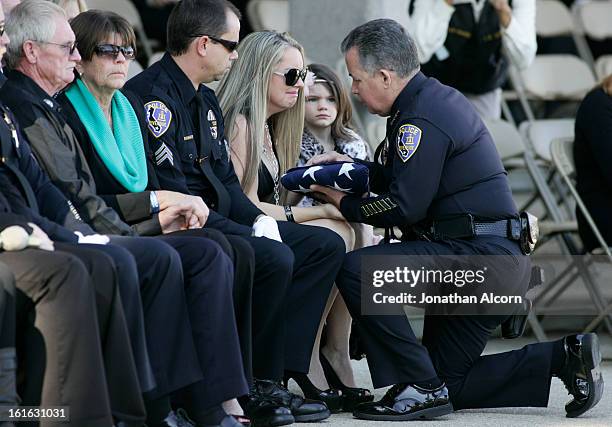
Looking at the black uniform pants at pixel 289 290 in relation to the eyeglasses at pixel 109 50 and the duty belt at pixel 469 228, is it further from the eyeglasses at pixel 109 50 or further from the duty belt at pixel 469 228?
the eyeglasses at pixel 109 50

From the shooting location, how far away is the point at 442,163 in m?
5.27

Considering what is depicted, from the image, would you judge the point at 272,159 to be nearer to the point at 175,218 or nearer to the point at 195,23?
the point at 195,23

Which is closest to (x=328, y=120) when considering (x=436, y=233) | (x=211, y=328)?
(x=436, y=233)

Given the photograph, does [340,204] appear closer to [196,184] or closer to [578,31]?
[196,184]

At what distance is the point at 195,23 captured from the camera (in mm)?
5367

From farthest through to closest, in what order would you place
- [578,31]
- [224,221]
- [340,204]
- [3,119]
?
[578,31] → [340,204] → [224,221] → [3,119]

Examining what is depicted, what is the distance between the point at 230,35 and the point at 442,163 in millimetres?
945

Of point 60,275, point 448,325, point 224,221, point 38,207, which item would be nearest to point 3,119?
point 38,207

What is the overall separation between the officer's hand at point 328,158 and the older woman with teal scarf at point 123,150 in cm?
84

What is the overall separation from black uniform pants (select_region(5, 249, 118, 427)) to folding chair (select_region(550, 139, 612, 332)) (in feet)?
12.0

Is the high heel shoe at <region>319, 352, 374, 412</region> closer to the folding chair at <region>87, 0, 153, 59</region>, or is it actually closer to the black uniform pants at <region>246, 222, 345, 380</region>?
the black uniform pants at <region>246, 222, 345, 380</region>

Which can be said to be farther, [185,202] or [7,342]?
[185,202]

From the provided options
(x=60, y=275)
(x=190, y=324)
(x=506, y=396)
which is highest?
(x=60, y=275)

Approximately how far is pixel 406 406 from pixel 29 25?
1.93 metres
